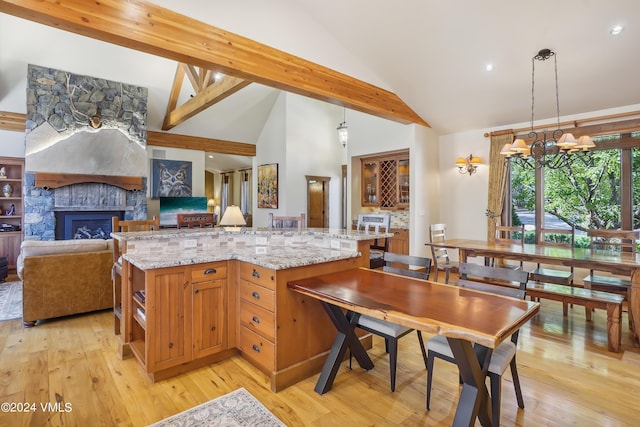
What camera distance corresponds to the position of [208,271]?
2598mm

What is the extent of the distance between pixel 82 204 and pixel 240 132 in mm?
4072

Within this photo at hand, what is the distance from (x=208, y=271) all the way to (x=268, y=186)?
20.7 feet

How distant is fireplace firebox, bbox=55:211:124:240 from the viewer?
6.17 meters

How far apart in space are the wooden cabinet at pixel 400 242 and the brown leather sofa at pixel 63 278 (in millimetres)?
4485

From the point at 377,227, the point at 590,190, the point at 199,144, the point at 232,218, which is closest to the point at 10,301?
the point at 232,218

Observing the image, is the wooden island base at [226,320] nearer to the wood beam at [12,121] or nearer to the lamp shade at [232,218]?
the lamp shade at [232,218]

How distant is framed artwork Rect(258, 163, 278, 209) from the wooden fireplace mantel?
3.02 meters

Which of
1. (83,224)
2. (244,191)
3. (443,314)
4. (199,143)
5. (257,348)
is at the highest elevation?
(199,143)

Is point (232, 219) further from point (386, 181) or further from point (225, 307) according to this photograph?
point (386, 181)

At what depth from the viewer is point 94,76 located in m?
6.18

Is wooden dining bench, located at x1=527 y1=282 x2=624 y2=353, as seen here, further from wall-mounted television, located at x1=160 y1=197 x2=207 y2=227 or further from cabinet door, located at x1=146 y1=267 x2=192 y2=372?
wall-mounted television, located at x1=160 y1=197 x2=207 y2=227

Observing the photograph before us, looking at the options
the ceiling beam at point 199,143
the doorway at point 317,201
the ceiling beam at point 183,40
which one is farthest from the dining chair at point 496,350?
the ceiling beam at point 199,143

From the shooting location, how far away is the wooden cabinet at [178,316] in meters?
2.35

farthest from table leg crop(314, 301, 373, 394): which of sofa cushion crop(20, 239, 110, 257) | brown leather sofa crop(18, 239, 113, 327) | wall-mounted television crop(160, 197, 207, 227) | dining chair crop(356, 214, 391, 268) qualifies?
wall-mounted television crop(160, 197, 207, 227)
